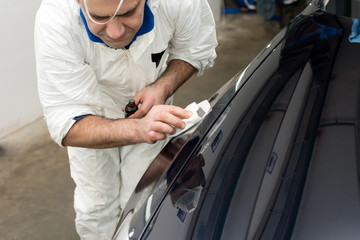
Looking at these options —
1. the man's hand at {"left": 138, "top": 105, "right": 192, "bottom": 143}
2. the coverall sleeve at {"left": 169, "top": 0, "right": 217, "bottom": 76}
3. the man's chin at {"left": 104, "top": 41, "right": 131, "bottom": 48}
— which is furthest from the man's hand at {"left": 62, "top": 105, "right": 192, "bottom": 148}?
the coverall sleeve at {"left": 169, "top": 0, "right": 217, "bottom": 76}

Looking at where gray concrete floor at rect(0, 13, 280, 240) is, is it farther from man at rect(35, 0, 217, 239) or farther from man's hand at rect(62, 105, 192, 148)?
man's hand at rect(62, 105, 192, 148)

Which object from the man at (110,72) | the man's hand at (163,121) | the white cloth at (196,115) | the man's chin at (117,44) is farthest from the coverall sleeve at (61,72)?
the white cloth at (196,115)

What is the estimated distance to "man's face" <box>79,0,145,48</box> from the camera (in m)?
1.47

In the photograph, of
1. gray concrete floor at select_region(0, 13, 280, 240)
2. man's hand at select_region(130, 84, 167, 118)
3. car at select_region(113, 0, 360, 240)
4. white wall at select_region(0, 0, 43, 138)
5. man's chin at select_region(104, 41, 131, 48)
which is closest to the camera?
car at select_region(113, 0, 360, 240)

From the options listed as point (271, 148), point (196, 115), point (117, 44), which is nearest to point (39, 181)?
point (117, 44)

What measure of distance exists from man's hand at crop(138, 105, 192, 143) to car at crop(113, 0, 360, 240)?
46mm

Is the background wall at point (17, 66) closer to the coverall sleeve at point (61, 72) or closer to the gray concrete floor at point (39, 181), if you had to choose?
the gray concrete floor at point (39, 181)

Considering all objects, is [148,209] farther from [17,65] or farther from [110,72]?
[17,65]

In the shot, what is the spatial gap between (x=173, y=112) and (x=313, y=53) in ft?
1.85

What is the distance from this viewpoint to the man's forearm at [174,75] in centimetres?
198

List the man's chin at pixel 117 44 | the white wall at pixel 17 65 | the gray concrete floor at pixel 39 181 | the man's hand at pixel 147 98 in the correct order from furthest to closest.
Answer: the white wall at pixel 17 65 → the gray concrete floor at pixel 39 181 → the man's hand at pixel 147 98 → the man's chin at pixel 117 44

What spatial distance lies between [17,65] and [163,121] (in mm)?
1940

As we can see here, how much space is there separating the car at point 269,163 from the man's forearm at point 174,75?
0.36 meters

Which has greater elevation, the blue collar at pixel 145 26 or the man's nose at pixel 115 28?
the man's nose at pixel 115 28
